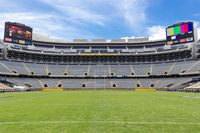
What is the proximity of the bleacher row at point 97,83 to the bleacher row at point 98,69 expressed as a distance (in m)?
3.86

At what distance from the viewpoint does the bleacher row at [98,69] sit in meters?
89.2

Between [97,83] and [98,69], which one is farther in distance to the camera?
[98,69]

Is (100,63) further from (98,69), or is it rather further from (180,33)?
(180,33)

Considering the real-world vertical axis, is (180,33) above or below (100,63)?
above

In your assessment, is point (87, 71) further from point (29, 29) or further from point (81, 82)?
point (29, 29)

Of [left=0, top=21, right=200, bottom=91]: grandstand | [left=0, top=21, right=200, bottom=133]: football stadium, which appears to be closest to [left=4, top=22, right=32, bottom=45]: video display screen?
[left=0, top=21, right=200, bottom=133]: football stadium

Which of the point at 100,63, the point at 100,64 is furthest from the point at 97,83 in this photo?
the point at 100,63

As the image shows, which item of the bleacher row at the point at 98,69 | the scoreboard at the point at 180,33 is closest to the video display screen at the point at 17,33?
the bleacher row at the point at 98,69

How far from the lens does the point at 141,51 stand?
106500 mm

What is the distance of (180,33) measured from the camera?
92500mm

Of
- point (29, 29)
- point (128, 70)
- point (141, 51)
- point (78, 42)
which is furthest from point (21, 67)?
point (141, 51)

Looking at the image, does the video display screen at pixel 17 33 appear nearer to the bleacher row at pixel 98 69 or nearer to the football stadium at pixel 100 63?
the football stadium at pixel 100 63

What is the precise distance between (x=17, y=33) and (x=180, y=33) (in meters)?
66.2

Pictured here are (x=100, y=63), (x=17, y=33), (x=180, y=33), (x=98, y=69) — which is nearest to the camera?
(x=180, y=33)
